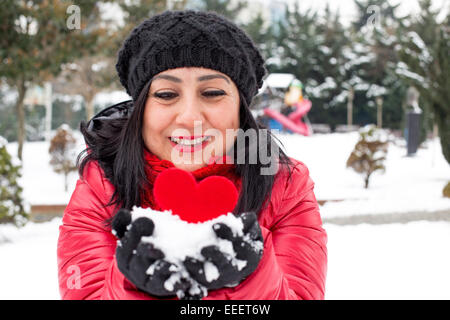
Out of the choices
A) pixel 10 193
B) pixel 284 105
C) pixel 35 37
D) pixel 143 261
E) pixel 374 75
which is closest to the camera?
pixel 143 261

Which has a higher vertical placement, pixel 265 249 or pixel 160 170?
pixel 160 170

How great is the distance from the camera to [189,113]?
107cm

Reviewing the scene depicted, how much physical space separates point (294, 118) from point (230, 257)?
1649 centimetres

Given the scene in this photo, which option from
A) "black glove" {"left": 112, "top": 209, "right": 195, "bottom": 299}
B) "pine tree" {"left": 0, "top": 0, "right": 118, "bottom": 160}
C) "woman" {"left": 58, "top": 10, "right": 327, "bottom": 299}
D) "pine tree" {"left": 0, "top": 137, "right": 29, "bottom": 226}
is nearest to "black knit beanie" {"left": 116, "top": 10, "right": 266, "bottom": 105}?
"woman" {"left": 58, "top": 10, "right": 327, "bottom": 299}

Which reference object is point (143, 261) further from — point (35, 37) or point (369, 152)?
point (35, 37)

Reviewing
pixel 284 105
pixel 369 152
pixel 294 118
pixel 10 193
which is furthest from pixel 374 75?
pixel 10 193

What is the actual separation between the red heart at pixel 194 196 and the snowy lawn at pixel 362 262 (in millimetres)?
2377

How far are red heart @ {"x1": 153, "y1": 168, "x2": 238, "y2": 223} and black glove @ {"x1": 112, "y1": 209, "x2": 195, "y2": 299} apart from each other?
0.11m

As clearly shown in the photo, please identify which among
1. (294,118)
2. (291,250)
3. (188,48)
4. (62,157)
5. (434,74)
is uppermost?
(434,74)

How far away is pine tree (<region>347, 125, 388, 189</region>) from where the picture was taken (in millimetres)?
7973

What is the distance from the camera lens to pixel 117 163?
1.22 metres

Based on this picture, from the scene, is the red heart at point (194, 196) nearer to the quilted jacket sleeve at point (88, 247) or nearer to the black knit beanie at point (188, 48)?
the quilted jacket sleeve at point (88, 247)
